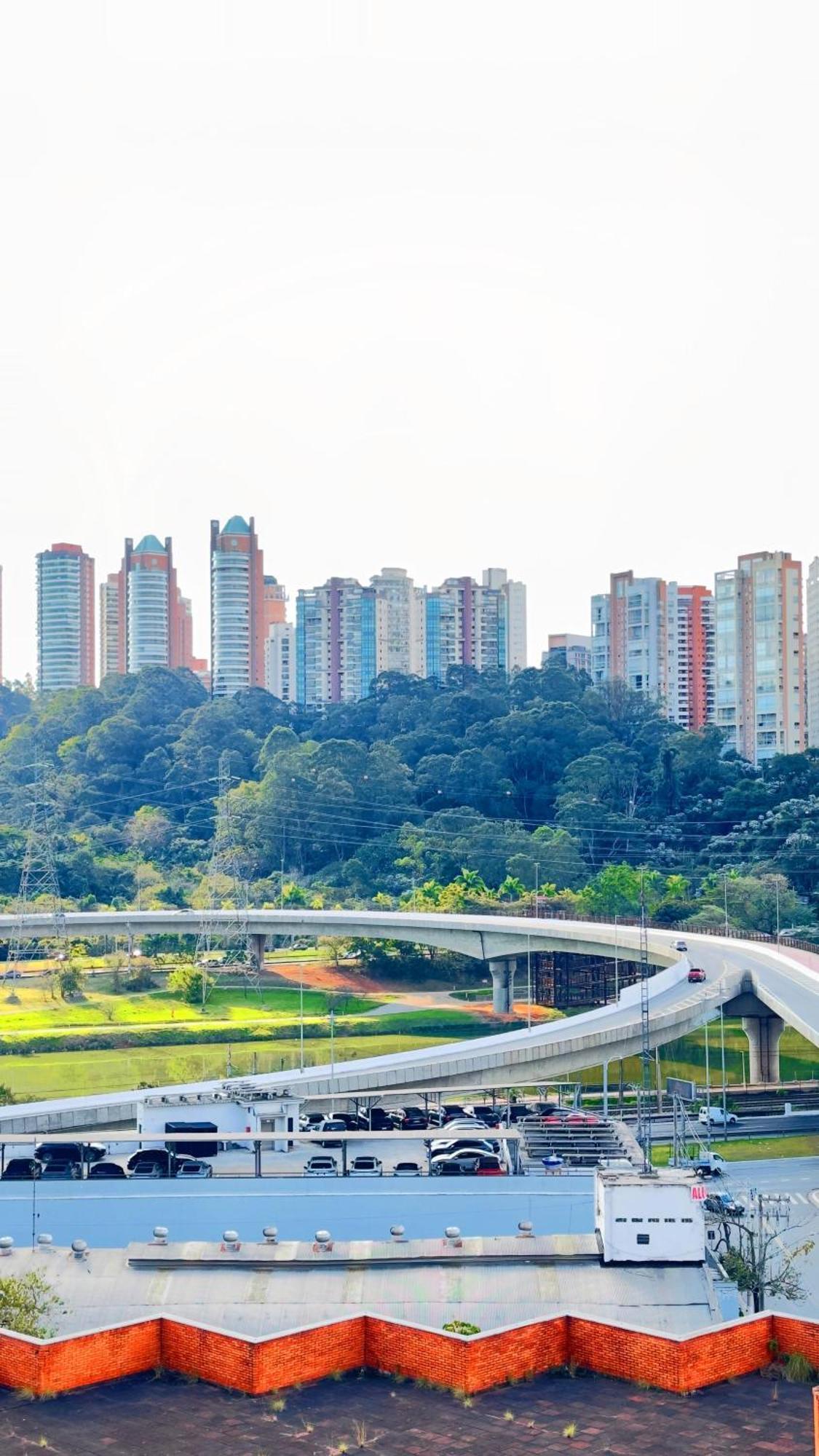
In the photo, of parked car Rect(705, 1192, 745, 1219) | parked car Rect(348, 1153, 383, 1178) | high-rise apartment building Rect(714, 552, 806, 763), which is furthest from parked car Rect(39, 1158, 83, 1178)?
high-rise apartment building Rect(714, 552, 806, 763)

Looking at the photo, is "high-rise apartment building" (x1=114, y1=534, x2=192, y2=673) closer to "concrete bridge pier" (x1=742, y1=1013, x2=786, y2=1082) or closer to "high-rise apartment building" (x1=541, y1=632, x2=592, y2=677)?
"high-rise apartment building" (x1=541, y1=632, x2=592, y2=677)

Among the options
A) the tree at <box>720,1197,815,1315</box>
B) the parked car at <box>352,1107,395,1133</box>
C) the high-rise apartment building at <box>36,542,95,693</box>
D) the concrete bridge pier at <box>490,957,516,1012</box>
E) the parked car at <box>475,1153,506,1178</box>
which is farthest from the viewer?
the high-rise apartment building at <box>36,542,95,693</box>

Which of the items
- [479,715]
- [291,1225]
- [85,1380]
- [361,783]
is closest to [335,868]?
[361,783]

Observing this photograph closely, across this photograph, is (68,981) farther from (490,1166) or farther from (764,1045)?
(490,1166)

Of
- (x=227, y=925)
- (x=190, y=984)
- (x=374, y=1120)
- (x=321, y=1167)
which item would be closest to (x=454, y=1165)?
(x=321, y=1167)

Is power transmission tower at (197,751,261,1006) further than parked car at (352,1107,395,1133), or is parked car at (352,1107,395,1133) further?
power transmission tower at (197,751,261,1006)

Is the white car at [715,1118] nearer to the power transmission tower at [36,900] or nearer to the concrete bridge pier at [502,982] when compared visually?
the concrete bridge pier at [502,982]

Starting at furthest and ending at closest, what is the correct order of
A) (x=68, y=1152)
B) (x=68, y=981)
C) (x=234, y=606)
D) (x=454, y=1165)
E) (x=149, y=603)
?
1. (x=149, y=603)
2. (x=234, y=606)
3. (x=68, y=981)
4. (x=68, y=1152)
5. (x=454, y=1165)
